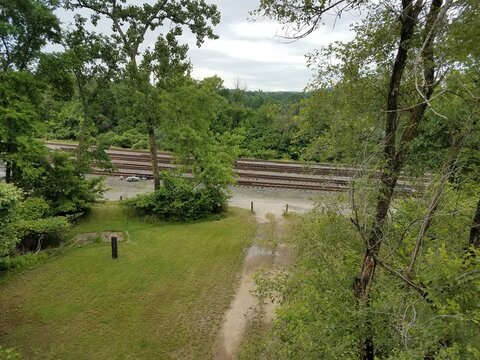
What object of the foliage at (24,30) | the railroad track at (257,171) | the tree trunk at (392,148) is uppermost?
the foliage at (24,30)

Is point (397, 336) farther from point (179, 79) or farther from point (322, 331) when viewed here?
point (179, 79)

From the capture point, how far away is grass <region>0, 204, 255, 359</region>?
735 centimetres

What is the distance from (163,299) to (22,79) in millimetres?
8901

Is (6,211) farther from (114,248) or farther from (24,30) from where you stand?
(24,30)

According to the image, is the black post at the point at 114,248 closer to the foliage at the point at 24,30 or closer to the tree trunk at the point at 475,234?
the foliage at the point at 24,30

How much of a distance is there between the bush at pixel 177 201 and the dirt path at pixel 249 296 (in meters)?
2.83

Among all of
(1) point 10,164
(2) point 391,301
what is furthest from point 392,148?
(1) point 10,164

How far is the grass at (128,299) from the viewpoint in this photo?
735 centimetres

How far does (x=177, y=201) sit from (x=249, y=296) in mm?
7083

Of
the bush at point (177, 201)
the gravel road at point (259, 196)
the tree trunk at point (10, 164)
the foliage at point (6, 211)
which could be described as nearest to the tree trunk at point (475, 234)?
the foliage at point (6, 211)

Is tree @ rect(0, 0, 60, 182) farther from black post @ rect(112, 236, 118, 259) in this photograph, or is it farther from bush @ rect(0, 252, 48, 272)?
black post @ rect(112, 236, 118, 259)

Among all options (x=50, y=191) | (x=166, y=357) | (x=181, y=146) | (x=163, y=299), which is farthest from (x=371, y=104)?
(x=50, y=191)

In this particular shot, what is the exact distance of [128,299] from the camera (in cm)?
914

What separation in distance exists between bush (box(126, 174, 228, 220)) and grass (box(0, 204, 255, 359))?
6.34ft
